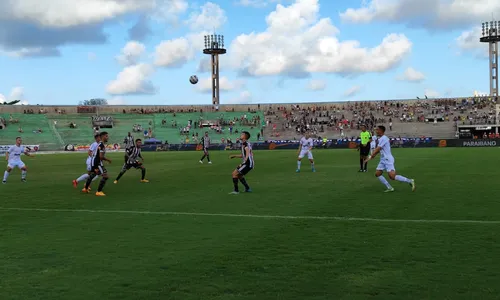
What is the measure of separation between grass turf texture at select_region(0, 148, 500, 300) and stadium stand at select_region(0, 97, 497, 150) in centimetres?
6186

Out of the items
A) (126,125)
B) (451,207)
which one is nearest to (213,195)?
(451,207)

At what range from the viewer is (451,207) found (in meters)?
12.3

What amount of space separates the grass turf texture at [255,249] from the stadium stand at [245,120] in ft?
203

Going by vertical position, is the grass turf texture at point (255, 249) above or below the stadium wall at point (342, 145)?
below

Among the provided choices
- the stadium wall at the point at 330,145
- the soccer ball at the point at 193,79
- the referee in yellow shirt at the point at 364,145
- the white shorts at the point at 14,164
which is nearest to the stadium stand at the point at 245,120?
the soccer ball at the point at 193,79

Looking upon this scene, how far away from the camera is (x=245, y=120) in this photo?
84875mm

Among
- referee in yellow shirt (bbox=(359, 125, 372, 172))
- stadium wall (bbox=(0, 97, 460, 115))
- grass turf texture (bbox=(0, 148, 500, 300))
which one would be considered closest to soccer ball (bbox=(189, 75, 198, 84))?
stadium wall (bbox=(0, 97, 460, 115))

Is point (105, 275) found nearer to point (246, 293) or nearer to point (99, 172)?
point (246, 293)

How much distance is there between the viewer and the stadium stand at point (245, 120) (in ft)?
246

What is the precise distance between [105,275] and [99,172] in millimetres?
10344

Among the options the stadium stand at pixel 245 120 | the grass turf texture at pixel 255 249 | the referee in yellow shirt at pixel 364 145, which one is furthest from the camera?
the stadium stand at pixel 245 120

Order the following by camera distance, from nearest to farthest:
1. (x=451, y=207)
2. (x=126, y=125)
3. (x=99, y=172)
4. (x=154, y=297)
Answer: (x=154, y=297), (x=451, y=207), (x=99, y=172), (x=126, y=125)

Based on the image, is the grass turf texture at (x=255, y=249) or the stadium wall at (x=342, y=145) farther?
the stadium wall at (x=342, y=145)

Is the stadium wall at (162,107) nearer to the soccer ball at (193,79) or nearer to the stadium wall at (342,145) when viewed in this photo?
the soccer ball at (193,79)
